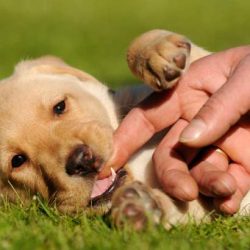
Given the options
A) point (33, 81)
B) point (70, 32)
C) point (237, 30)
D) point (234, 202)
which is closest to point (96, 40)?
point (70, 32)

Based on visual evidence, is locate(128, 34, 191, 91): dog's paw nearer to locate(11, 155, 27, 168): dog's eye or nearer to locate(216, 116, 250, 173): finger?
locate(216, 116, 250, 173): finger

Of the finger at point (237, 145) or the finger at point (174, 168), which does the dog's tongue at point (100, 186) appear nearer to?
the finger at point (174, 168)

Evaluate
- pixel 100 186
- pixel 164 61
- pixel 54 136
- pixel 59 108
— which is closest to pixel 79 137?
pixel 54 136

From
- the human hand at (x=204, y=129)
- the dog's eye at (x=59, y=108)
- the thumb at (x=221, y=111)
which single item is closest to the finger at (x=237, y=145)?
Result: the human hand at (x=204, y=129)

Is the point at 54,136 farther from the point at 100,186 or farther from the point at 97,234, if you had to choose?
the point at 97,234

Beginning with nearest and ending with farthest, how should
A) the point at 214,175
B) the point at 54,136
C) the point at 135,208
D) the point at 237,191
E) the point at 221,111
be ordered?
1. the point at 135,208
2. the point at 214,175
3. the point at 221,111
4. the point at 237,191
5. the point at 54,136

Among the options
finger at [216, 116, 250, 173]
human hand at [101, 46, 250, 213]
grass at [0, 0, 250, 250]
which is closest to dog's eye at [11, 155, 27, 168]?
grass at [0, 0, 250, 250]
